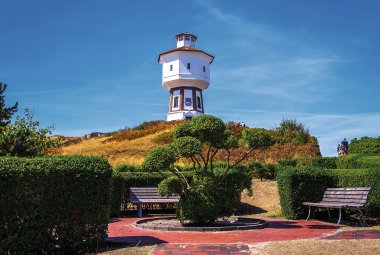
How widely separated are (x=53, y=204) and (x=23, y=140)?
361 inches

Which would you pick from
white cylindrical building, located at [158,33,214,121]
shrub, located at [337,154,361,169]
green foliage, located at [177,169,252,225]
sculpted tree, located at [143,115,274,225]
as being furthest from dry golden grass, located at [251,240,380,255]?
white cylindrical building, located at [158,33,214,121]

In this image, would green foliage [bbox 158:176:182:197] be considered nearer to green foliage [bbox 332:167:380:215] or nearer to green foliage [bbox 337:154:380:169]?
green foliage [bbox 332:167:380:215]

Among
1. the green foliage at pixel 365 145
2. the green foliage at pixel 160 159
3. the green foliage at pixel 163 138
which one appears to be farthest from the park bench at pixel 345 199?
the green foliage at pixel 163 138

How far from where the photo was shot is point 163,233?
34.2ft

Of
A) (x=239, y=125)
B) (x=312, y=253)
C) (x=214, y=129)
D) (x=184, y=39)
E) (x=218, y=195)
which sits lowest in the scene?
(x=312, y=253)

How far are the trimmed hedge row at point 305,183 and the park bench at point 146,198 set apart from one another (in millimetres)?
4154

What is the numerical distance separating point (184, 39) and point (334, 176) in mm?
44392

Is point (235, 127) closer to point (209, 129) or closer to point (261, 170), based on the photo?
point (261, 170)

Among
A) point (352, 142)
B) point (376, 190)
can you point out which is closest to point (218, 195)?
point (376, 190)

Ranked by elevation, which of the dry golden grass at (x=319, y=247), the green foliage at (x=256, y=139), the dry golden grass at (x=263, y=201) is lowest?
the dry golden grass at (x=319, y=247)

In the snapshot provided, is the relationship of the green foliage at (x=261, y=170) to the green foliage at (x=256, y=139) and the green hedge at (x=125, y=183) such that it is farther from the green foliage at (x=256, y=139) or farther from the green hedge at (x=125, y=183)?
the green foliage at (x=256, y=139)

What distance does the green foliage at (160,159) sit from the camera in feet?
34.3

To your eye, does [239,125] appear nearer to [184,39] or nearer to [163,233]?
[184,39]

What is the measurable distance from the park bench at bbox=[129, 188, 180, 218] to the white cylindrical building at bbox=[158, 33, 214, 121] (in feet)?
118
